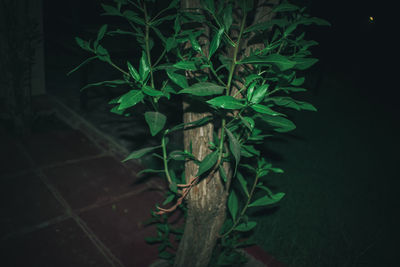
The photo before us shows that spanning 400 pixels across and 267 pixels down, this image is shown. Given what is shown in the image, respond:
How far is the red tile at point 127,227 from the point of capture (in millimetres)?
2074

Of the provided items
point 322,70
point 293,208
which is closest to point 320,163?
point 293,208

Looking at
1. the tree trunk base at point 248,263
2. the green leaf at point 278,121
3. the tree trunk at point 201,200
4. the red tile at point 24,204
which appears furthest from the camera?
the red tile at point 24,204

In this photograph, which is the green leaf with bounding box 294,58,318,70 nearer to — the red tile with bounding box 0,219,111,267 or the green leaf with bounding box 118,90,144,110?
the green leaf with bounding box 118,90,144,110

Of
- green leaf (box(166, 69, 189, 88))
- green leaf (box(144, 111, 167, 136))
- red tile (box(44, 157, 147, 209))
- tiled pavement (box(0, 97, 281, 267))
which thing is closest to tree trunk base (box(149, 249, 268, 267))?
tiled pavement (box(0, 97, 281, 267))

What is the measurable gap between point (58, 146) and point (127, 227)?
1.67m

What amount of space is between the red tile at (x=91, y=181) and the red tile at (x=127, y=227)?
0.53ft

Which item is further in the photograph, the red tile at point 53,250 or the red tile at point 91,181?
the red tile at point 91,181

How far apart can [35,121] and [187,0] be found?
134 inches

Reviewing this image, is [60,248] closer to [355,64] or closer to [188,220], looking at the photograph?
[188,220]

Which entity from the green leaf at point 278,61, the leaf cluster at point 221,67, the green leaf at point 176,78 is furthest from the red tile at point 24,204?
the green leaf at point 278,61

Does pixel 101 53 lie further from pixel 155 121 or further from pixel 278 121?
pixel 278 121

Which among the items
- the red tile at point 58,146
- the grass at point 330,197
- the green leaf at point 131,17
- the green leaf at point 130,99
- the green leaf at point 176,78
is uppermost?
the green leaf at point 131,17

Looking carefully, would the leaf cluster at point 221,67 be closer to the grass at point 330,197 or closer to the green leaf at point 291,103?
the green leaf at point 291,103

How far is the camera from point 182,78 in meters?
1.07
